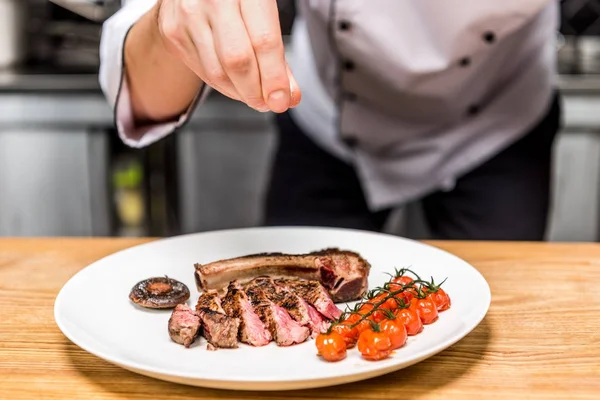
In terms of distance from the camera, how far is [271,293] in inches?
35.7

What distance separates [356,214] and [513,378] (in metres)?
0.89

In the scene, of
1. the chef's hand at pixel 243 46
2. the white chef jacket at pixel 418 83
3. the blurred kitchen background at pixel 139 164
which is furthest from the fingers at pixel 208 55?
the blurred kitchen background at pixel 139 164

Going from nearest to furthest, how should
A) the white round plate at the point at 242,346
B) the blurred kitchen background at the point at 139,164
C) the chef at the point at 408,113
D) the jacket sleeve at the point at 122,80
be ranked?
the white round plate at the point at 242,346, the jacket sleeve at the point at 122,80, the chef at the point at 408,113, the blurred kitchen background at the point at 139,164

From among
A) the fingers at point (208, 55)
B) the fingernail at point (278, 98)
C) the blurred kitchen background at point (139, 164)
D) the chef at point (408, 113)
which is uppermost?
the fingers at point (208, 55)

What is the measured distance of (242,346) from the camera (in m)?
0.81

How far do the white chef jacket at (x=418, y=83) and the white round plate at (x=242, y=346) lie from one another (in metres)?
0.32

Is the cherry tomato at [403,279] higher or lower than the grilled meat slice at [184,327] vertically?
lower

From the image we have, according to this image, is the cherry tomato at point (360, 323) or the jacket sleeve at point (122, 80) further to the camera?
the jacket sleeve at point (122, 80)

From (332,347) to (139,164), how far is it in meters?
1.77

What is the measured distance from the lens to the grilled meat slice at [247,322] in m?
0.81

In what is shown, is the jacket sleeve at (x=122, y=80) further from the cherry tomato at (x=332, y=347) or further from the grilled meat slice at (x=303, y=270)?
the cherry tomato at (x=332, y=347)

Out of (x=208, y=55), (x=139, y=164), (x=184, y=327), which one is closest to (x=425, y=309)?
(x=184, y=327)

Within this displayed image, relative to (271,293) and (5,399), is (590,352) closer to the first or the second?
(271,293)

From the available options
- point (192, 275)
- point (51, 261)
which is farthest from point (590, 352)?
point (51, 261)
